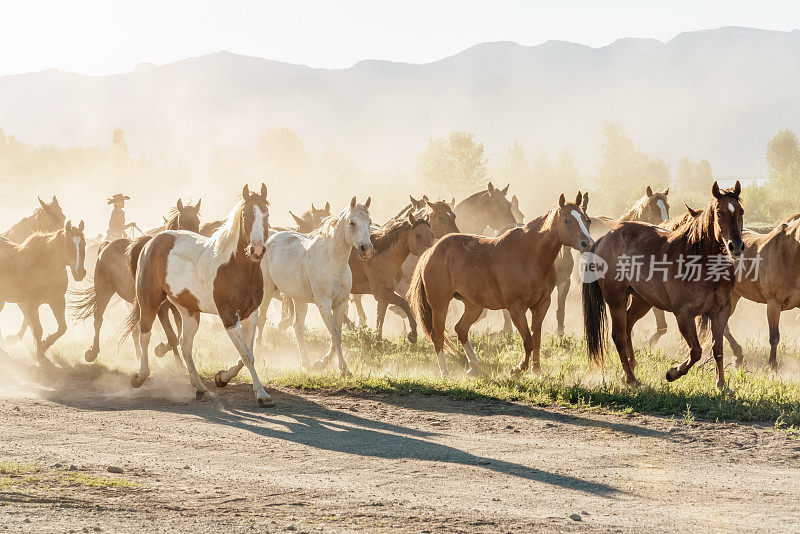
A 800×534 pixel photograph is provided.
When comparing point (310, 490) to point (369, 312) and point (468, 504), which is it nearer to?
point (468, 504)

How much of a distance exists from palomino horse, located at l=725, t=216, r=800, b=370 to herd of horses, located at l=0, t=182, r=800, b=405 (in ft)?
0.06

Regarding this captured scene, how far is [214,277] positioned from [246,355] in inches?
41.3

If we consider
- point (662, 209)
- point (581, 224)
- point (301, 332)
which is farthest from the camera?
point (662, 209)

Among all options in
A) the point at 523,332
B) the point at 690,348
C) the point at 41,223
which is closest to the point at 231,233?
the point at 523,332

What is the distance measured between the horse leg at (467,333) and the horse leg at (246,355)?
299 cm

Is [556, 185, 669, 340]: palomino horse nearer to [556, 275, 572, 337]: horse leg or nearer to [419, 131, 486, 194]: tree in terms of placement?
→ [556, 275, 572, 337]: horse leg

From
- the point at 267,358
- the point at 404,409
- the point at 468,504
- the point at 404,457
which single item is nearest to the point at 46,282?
the point at 267,358

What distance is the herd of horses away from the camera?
30.0ft

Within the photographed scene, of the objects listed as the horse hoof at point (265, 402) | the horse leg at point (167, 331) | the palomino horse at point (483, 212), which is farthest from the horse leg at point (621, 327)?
the palomino horse at point (483, 212)

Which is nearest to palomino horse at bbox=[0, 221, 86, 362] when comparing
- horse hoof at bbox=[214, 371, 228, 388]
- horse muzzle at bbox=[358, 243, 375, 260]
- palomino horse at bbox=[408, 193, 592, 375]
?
horse hoof at bbox=[214, 371, 228, 388]

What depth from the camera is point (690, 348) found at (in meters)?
8.76

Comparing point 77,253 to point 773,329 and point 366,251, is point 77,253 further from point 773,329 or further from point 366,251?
point 773,329

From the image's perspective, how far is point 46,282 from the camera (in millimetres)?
13148

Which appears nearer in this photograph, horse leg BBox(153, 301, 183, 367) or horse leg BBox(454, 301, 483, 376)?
horse leg BBox(454, 301, 483, 376)
